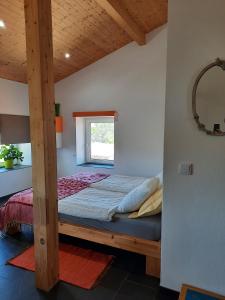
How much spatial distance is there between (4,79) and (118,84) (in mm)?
2288

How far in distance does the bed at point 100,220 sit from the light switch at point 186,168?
2.17 ft

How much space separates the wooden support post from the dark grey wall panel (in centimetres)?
300

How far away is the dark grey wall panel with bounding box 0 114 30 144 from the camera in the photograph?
4.50 meters

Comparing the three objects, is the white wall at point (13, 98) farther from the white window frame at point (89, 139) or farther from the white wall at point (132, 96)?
the white window frame at point (89, 139)

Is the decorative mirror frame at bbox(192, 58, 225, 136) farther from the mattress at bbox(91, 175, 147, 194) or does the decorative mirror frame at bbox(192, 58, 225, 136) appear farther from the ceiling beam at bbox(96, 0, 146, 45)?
the ceiling beam at bbox(96, 0, 146, 45)

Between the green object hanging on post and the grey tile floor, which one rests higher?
the green object hanging on post

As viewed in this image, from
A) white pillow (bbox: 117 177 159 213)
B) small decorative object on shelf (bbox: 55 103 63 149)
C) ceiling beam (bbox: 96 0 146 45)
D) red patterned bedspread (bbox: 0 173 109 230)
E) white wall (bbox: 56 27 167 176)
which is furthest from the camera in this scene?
small decorative object on shelf (bbox: 55 103 63 149)

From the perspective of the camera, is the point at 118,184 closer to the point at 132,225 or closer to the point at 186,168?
the point at 132,225

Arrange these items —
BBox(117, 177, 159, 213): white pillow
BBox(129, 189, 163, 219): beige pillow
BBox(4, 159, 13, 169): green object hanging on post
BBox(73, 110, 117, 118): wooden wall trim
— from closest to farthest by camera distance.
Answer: BBox(129, 189, 163, 219): beige pillow
BBox(117, 177, 159, 213): white pillow
BBox(73, 110, 117, 118): wooden wall trim
BBox(4, 159, 13, 169): green object hanging on post

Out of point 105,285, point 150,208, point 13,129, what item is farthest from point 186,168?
point 13,129

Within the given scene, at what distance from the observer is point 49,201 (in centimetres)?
199

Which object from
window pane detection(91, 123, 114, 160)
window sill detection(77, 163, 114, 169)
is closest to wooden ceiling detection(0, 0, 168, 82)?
window pane detection(91, 123, 114, 160)

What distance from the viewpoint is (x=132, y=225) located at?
231 cm

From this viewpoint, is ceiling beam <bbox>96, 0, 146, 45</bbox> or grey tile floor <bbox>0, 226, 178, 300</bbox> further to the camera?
ceiling beam <bbox>96, 0, 146, 45</bbox>
